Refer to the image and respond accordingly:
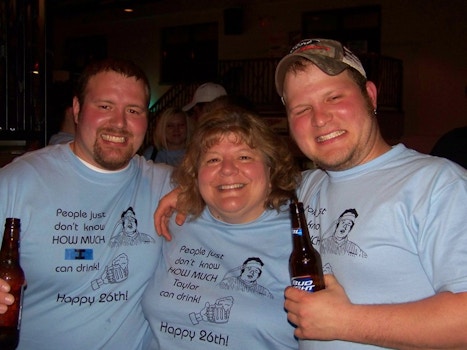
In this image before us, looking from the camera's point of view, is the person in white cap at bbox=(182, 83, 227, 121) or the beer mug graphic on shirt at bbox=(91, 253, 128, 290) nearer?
the beer mug graphic on shirt at bbox=(91, 253, 128, 290)

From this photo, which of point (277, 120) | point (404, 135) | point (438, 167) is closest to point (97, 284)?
point (438, 167)

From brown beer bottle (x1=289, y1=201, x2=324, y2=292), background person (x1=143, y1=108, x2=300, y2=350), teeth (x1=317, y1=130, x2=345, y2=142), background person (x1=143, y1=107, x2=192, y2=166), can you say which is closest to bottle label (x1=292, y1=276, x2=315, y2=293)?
brown beer bottle (x1=289, y1=201, x2=324, y2=292)

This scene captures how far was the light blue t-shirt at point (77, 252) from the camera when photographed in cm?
242

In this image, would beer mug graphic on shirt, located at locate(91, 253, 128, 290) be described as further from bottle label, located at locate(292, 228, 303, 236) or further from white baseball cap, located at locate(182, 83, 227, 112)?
white baseball cap, located at locate(182, 83, 227, 112)

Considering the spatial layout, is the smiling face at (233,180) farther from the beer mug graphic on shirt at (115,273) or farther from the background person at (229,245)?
the beer mug graphic on shirt at (115,273)

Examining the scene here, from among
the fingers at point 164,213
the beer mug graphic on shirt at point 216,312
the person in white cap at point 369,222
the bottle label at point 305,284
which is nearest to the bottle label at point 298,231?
the person in white cap at point 369,222

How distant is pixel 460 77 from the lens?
13312 millimetres

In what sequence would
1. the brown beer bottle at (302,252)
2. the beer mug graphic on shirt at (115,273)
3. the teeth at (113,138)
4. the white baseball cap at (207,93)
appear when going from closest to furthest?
1. the brown beer bottle at (302,252)
2. the beer mug graphic on shirt at (115,273)
3. the teeth at (113,138)
4. the white baseball cap at (207,93)

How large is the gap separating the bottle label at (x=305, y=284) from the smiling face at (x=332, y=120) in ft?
1.64

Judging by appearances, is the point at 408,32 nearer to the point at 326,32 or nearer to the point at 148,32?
the point at 326,32

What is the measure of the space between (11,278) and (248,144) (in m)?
1.33

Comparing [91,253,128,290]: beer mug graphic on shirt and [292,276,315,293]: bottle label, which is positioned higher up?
[292,276,315,293]: bottle label

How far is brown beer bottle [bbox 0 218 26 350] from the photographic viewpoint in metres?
2.18

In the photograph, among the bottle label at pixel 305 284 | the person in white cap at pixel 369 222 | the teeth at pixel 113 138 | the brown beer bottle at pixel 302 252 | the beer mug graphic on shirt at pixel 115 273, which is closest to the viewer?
the person in white cap at pixel 369 222
